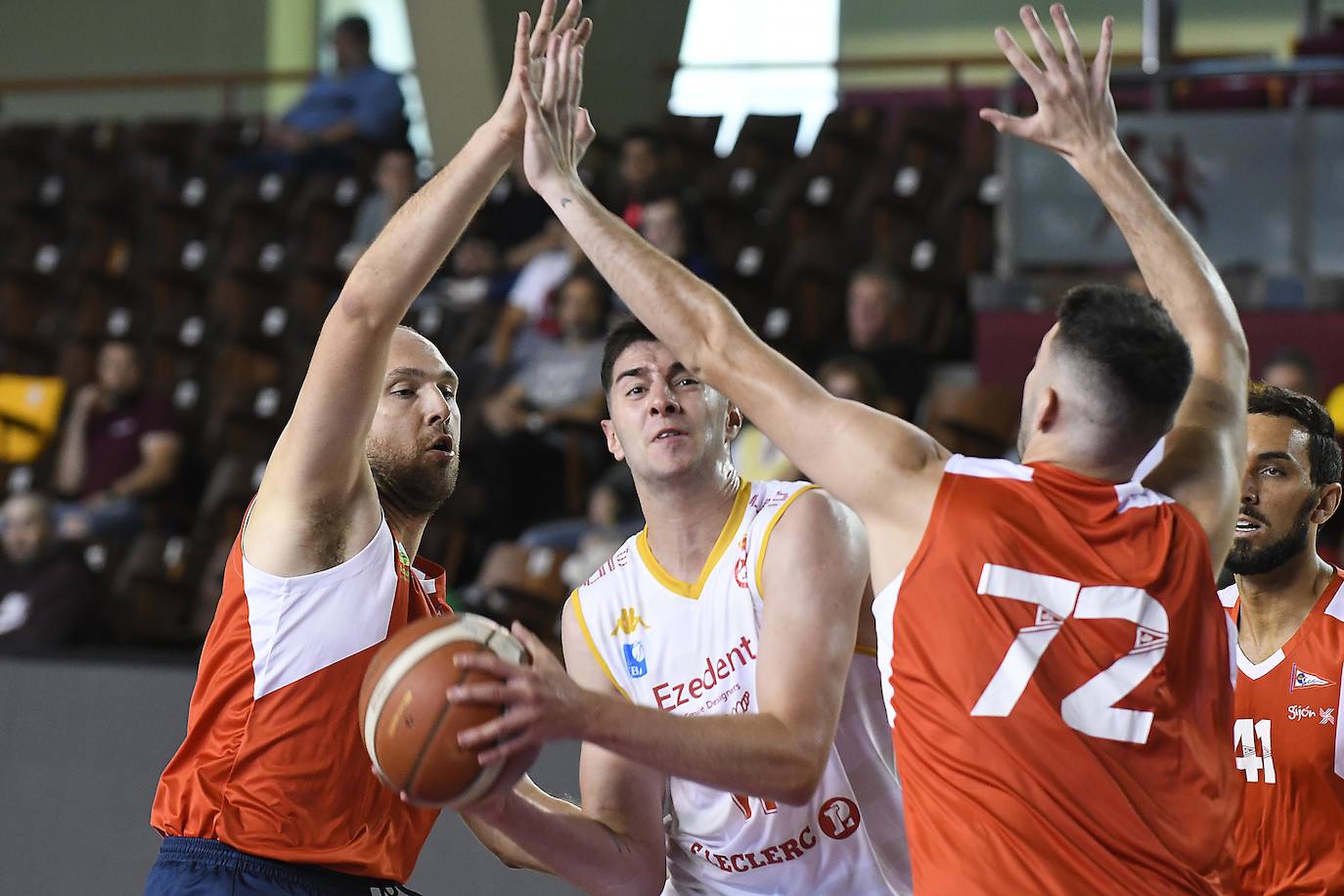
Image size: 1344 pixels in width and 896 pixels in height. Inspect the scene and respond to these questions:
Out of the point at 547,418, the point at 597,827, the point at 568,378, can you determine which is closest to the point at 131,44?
the point at 568,378

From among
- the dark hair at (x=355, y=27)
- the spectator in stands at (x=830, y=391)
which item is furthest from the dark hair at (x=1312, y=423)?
the dark hair at (x=355, y=27)

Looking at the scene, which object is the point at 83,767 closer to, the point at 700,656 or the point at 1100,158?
the point at 700,656

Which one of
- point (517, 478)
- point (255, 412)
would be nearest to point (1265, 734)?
point (517, 478)

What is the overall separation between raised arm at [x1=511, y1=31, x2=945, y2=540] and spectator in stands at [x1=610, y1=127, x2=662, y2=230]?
6528 mm

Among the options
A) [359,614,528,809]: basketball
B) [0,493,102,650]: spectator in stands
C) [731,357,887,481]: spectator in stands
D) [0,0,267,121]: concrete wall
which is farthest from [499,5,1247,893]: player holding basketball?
[0,0,267,121]: concrete wall

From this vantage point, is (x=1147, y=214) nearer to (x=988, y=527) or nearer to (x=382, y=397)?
(x=988, y=527)

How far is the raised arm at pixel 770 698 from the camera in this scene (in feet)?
7.71

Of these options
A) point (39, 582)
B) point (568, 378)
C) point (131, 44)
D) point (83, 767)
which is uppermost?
point (131, 44)

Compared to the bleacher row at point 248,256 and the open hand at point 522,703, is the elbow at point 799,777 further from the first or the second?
the bleacher row at point 248,256

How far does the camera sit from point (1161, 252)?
2957mm

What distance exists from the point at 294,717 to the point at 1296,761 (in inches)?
86.0

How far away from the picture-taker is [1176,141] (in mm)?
7969

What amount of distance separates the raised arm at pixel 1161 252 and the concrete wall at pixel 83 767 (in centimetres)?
417

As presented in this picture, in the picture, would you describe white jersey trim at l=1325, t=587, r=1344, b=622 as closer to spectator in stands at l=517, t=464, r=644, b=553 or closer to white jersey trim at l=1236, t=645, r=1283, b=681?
white jersey trim at l=1236, t=645, r=1283, b=681
